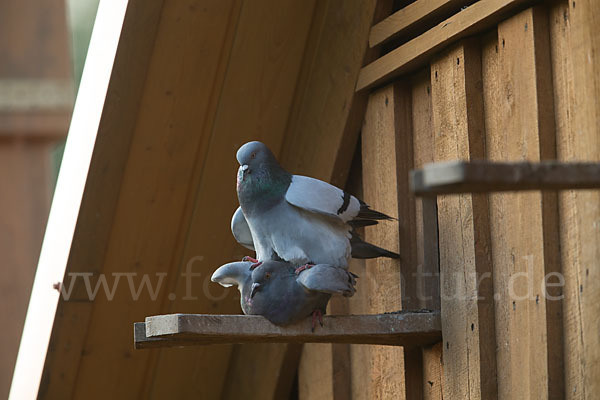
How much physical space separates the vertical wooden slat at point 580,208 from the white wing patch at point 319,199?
51cm

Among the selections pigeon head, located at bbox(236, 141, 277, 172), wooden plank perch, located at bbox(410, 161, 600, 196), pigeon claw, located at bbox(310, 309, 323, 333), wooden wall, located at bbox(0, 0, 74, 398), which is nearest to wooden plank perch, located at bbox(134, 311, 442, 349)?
pigeon claw, located at bbox(310, 309, 323, 333)

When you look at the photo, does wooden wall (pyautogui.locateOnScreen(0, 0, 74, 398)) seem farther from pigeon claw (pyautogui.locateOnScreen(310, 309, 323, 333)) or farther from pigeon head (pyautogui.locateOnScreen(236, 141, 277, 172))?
pigeon claw (pyautogui.locateOnScreen(310, 309, 323, 333))

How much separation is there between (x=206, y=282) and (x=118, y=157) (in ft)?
1.76

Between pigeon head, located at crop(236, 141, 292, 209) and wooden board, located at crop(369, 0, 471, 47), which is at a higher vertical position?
wooden board, located at crop(369, 0, 471, 47)

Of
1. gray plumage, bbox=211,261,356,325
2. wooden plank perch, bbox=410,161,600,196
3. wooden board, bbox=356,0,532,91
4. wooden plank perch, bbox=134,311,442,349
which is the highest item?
wooden board, bbox=356,0,532,91

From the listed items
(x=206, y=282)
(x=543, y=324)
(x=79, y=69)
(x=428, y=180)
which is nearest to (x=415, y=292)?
(x=543, y=324)

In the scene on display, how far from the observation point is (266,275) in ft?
6.88

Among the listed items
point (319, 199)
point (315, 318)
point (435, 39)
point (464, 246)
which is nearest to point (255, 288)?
point (315, 318)

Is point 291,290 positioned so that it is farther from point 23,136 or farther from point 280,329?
point 23,136

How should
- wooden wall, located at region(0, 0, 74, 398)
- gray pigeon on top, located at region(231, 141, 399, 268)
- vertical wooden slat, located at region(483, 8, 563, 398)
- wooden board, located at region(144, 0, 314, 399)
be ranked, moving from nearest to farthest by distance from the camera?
vertical wooden slat, located at region(483, 8, 563, 398)
gray pigeon on top, located at region(231, 141, 399, 268)
wooden board, located at region(144, 0, 314, 399)
wooden wall, located at region(0, 0, 74, 398)

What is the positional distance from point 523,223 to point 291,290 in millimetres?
525

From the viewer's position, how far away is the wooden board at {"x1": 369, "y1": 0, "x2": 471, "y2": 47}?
237 centimetres

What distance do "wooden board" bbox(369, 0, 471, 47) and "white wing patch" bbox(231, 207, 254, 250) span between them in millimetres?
691

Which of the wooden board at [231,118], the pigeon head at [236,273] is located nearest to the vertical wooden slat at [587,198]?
the pigeon head at [236,273]
